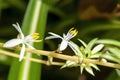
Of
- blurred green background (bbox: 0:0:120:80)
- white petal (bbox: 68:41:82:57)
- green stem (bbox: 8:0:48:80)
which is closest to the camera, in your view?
white petal (bbox: 68:41:82:57)

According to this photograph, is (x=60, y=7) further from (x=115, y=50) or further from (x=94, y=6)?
(x=115, y=50)

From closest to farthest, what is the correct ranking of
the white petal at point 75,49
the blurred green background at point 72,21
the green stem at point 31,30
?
the white petal at point 75,49 → the green stem at point 31,30 → the blurred green background at point 72,21

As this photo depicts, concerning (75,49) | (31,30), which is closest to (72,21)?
(31,30)

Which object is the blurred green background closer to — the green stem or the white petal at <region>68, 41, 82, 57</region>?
the green stem

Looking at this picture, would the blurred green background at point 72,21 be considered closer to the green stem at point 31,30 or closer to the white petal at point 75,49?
the green stem at point 31,30

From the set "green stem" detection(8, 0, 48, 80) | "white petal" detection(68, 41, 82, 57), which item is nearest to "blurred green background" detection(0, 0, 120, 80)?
"green stem" detection(8, 0, 48, 80)

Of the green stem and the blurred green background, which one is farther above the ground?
the blurred green background

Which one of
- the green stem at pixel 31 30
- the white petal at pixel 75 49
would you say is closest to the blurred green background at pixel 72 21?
the green stem at pixel 31 30
